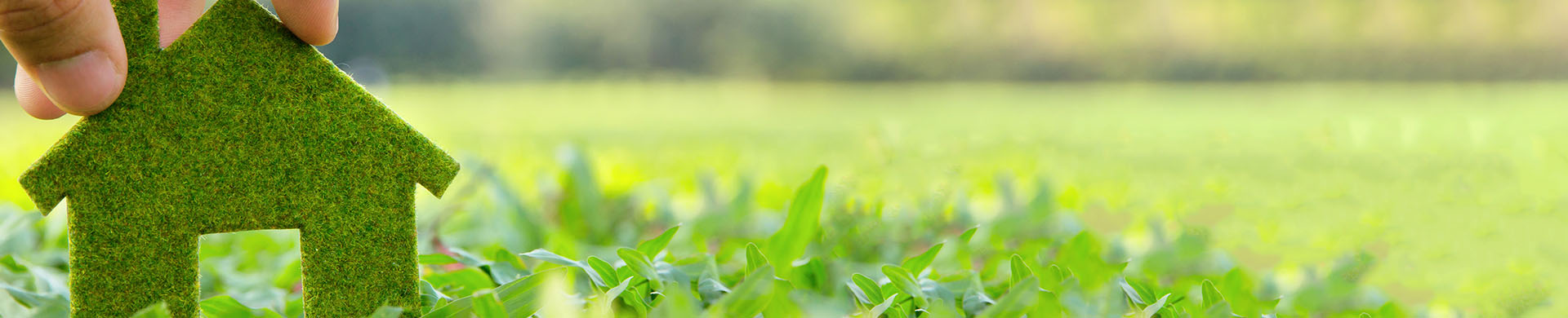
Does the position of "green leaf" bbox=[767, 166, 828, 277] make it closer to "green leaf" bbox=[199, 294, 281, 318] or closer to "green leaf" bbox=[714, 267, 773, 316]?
"green leaf" bbox=[714, 267, 773, 316]

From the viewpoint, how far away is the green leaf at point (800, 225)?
1054 mm

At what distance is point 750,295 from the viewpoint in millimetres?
762

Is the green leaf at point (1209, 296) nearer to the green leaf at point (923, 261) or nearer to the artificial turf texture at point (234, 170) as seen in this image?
the green leaf at point (923, 261)

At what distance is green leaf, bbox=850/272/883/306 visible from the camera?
3.00ft

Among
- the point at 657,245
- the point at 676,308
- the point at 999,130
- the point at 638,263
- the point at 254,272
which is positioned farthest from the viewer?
the point at 999,130

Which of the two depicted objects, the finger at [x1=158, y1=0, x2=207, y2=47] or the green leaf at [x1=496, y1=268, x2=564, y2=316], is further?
the finger at [x1=158, y1=0, x2=207, y2=47]

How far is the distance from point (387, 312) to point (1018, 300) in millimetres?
552

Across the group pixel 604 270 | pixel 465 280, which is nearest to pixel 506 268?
pixel 465 280

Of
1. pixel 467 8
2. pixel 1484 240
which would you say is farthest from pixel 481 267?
pixel 467 8

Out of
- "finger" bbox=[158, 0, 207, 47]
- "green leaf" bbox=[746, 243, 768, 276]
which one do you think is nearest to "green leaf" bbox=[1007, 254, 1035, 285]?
"green leaf" bbox=[746, 243, 768, 276]

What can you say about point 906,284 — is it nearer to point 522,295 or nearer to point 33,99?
point 522,295

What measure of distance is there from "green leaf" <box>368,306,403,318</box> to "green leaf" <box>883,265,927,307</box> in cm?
45

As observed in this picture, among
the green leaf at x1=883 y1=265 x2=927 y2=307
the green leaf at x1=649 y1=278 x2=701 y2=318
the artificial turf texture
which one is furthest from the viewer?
the green leaf at x1=883 y1=265 x2=927 y2=307

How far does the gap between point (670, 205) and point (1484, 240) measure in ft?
4.61
